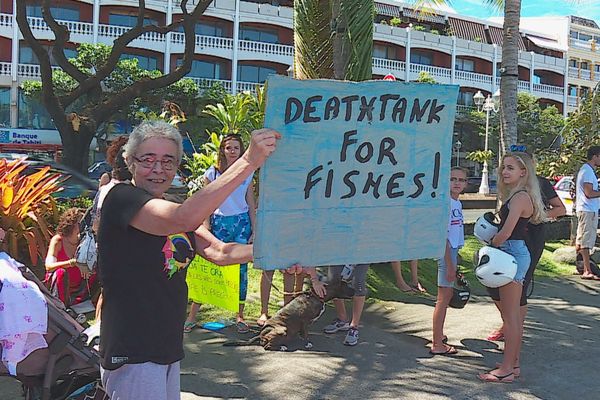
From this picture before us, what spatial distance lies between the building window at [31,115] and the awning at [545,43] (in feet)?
136

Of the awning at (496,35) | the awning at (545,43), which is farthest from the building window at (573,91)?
the awning at (496,35)

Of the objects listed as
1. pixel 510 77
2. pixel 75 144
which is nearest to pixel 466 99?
pixel 75 144

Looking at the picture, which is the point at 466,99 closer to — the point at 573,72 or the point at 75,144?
the point at 573,72

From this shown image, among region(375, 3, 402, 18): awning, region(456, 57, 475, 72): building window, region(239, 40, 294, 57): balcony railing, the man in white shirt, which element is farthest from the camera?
region(456, 57, 475, 72): building window

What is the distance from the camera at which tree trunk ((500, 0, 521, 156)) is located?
997cm

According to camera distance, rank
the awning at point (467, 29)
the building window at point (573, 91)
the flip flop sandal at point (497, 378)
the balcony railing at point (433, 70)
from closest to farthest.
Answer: the flip flop sandal at point (497, 378) → the balcony railing at point (433, 70) → the awning at point (467, 29) → the building window at point (573, 91)

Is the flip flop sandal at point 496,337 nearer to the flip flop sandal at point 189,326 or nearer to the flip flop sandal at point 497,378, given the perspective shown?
the flip flop sandal at point 497,378

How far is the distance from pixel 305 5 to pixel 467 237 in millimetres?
5372

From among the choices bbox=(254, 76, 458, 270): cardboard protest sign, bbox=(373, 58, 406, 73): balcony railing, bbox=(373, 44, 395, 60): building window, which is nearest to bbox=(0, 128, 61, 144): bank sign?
bbox=(373, 58, 406, 73): balcony railing

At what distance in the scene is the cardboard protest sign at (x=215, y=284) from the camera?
5352 millimetres

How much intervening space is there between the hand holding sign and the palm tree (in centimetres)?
583

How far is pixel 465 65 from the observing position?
5478cm

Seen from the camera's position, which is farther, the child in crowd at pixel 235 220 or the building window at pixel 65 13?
the building window at pixel 65 13

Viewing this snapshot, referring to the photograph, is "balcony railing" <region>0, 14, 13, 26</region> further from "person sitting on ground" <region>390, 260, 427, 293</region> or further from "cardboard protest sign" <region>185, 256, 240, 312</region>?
"cardboard protest sign" <region>185, 256, 240, 312</region>
